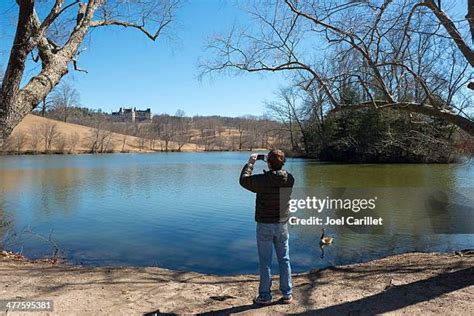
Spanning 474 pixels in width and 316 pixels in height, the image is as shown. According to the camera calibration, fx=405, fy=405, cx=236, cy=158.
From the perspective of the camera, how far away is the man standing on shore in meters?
4.54

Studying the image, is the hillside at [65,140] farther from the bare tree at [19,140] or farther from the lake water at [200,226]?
the lake water at [200,226]

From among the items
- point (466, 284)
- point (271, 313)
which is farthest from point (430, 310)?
point (271, 313)

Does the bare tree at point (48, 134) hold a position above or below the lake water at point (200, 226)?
above

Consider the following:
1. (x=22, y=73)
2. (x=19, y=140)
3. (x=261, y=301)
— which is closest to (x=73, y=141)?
(x=19, y=140)

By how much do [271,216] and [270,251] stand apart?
0.42m

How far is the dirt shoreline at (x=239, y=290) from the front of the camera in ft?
14.6

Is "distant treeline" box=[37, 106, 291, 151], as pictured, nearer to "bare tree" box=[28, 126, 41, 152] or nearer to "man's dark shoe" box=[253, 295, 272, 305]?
"bare tree" box=[28, 126, 41, 152]

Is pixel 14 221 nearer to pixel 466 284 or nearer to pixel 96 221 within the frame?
pixel 96 221

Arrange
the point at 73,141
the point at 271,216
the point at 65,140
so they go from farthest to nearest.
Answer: the point at 73,141, the point at 65,140, the point at 271,216

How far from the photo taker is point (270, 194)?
4.57 m

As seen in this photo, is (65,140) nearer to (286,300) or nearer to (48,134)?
(48,134)

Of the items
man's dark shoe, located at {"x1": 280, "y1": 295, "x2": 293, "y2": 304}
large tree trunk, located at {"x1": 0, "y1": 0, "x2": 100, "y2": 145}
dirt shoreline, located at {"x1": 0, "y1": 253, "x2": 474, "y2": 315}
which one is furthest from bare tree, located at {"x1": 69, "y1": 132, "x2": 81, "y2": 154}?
man's dark shoe, located at {"x1": 280, "y1": 295, "x2": 293, "y2": 304}

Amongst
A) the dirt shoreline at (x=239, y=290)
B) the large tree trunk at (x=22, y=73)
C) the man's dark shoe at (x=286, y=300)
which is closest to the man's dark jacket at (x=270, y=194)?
the man's dark shoe at (x=286, y=300)

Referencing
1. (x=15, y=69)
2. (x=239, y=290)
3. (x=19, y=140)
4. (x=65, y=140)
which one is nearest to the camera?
(x=15, y=69)
